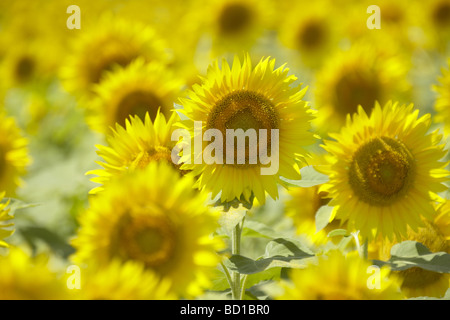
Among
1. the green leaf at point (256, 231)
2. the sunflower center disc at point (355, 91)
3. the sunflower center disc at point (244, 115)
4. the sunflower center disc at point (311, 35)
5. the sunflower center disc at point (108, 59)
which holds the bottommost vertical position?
the green leaf at point (256, 231)

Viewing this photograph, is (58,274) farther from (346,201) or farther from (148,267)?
(346,201)

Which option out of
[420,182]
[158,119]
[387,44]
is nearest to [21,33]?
[387,44]

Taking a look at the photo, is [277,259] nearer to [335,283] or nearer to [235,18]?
[335,283]

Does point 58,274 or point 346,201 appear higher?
point 346,201

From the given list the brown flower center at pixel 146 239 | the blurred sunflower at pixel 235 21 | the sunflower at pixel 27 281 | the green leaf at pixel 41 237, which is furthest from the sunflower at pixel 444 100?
the blurred sunflower at pixel 235 21

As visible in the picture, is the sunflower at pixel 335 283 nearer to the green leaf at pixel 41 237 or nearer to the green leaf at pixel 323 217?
the green leaf at pixel 323 217

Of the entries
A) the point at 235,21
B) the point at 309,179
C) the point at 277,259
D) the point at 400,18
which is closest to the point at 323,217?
the point at 309,179

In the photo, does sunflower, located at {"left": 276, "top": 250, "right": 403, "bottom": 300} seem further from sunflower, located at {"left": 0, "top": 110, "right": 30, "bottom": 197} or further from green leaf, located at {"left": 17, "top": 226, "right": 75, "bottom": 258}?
green leaf, located at {"left": 17, "top": 226, "right": 75, "bottom": 258}
